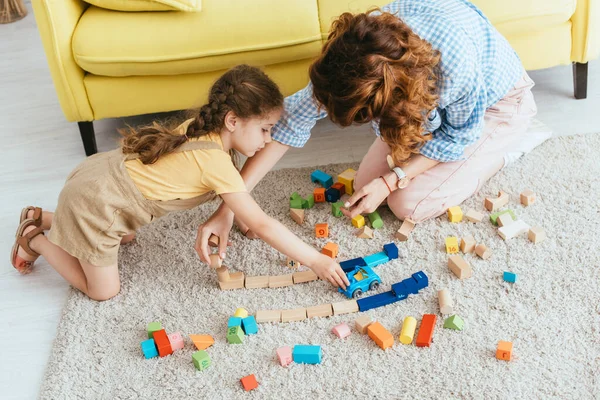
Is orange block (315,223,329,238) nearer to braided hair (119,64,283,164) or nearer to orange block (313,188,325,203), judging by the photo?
orange block (313,188,325,203)

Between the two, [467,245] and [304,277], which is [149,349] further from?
[467,245]

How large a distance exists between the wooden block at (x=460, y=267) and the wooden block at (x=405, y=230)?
0.55 feet

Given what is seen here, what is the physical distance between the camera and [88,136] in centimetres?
232

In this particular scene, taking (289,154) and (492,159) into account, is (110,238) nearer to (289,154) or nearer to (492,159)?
(289,154)

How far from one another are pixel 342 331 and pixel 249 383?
267mm

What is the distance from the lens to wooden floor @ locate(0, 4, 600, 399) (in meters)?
1.65

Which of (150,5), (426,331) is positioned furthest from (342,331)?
(150,5)

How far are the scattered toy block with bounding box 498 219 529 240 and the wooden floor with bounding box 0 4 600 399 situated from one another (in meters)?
0.61

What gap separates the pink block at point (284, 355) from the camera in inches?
59.0

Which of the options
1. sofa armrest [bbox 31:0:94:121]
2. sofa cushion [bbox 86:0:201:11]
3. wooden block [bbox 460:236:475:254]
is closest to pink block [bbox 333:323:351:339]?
wooden block [bbox 460:236:475:254]

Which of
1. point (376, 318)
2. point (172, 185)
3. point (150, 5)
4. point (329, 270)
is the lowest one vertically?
point (376, 318)

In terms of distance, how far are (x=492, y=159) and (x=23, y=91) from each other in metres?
2.10

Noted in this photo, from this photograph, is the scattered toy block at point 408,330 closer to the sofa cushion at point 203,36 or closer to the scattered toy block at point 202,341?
the scattered toy block at point 202,341

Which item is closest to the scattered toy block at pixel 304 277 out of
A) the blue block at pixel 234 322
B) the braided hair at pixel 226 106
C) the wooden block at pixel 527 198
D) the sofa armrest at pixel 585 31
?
the blue block at pixel 234 322
